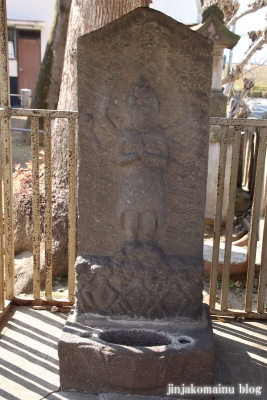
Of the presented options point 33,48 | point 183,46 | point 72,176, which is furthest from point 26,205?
point 33,48

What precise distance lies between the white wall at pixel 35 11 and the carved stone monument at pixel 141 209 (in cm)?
Result: 1621

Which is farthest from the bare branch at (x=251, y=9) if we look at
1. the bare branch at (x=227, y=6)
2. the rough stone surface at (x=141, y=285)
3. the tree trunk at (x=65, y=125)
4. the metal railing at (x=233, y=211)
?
the rough stone surface at (x=141, y=285)

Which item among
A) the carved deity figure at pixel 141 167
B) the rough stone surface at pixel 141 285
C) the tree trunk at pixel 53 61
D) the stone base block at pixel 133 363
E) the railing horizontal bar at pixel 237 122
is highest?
the tree trunk at pixel 53 61

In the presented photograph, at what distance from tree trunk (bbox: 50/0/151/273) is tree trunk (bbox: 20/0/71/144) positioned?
209 inches

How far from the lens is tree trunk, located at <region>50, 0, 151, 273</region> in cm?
444

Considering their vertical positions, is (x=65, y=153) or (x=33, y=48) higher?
(x=33, y=48)

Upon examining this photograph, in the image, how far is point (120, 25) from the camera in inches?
103

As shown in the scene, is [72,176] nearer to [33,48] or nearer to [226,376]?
[226,376]

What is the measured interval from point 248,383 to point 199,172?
1.32 metres

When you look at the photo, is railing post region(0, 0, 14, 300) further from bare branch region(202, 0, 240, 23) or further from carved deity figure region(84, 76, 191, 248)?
bare branch region(202, 0, 240, 23)

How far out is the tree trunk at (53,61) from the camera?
975cm

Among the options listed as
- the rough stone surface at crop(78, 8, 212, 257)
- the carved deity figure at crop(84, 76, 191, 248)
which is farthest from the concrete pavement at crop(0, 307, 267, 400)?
the carved deity figure at crop(84, 76, 191, 248)

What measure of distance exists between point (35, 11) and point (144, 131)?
16832 millimetres

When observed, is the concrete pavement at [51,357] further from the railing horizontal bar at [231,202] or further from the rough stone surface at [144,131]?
the rough stone surface at [144,131]
